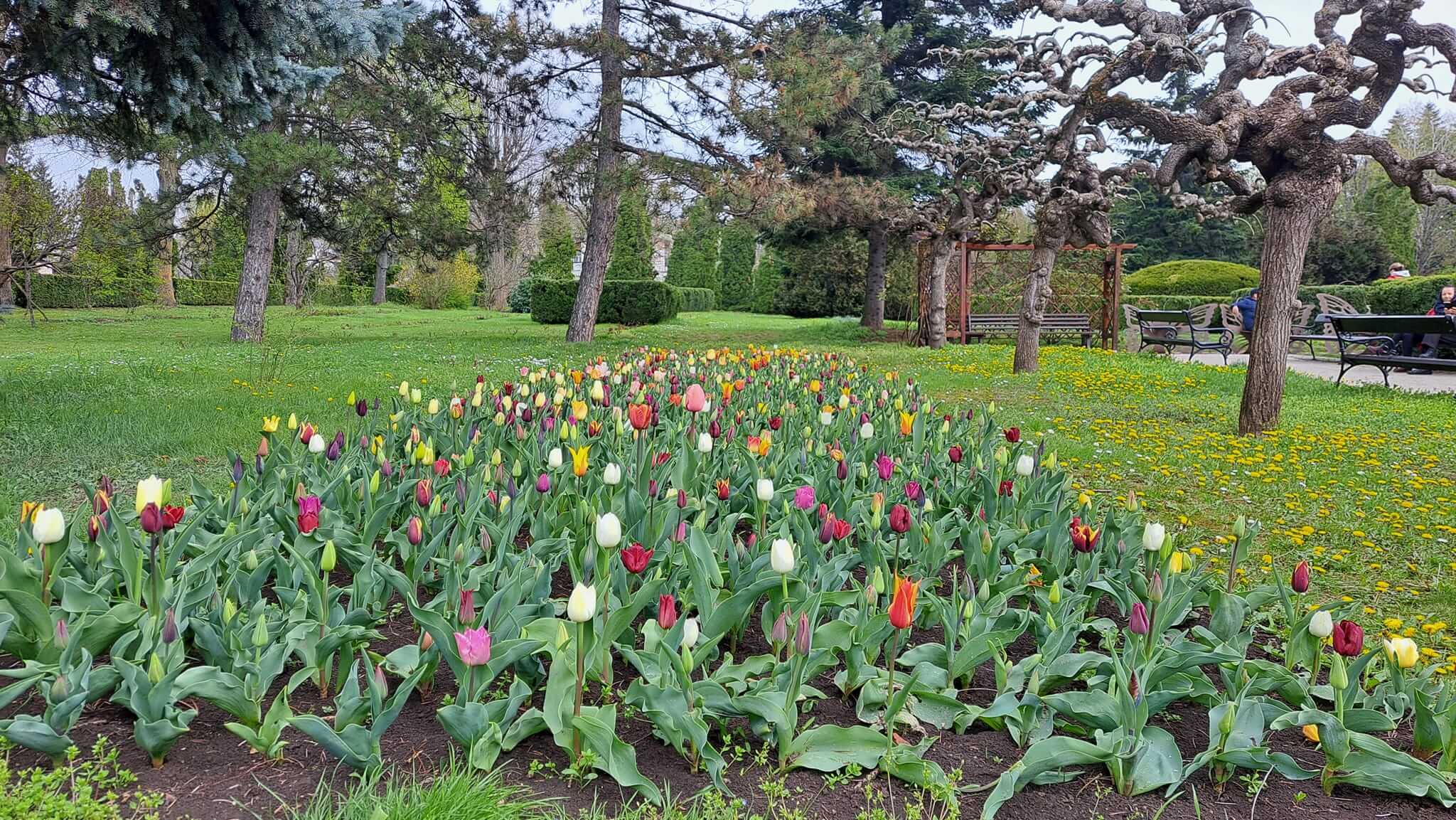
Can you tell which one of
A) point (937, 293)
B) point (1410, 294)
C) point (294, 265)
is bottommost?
point (937, 293)

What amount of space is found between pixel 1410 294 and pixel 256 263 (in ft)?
Answer: 68.9

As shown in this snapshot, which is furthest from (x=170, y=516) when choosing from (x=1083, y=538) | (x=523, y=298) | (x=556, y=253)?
(x=556, y=253)

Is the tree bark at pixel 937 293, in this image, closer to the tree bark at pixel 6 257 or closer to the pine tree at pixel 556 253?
the tree bark at pixel 6 257

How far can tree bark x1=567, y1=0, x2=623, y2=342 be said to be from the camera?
13688mm

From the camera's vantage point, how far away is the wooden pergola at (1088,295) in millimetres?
16219

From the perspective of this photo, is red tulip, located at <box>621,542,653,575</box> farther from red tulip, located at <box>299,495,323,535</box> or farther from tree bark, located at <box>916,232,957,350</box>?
tree bark, located at <box>916,232,957,350</box>

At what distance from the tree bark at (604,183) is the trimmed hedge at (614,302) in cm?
619

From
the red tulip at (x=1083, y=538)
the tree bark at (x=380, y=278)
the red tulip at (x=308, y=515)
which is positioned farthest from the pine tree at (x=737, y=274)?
the red tulip at (x=308, y=515)

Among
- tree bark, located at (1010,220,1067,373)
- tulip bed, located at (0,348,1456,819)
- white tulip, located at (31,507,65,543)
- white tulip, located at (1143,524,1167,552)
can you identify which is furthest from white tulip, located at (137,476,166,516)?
tree bark, located at (1010,220,1067,373)

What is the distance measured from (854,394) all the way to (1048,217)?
6637mm

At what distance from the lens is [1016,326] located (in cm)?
1706

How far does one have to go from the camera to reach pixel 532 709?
1.89 m

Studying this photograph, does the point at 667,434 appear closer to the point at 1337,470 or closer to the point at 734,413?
the point at 734,413

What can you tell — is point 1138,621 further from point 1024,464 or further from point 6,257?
point 6,257
